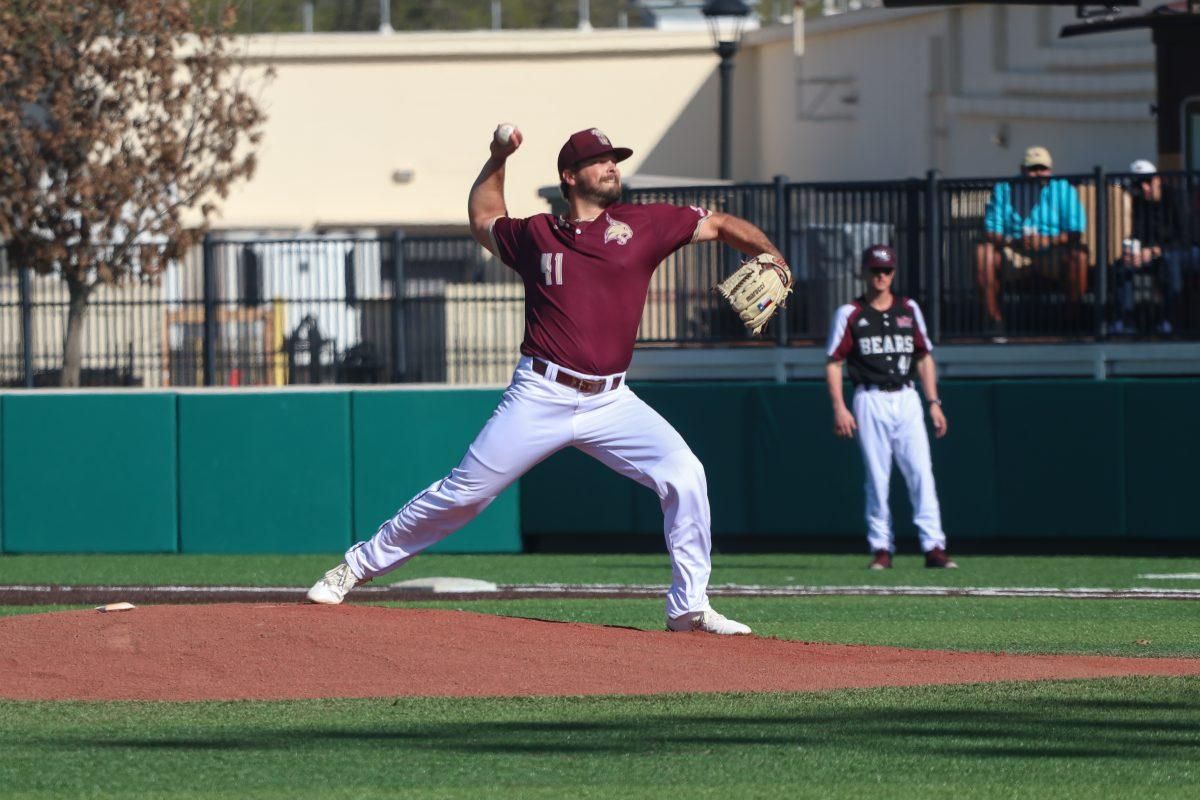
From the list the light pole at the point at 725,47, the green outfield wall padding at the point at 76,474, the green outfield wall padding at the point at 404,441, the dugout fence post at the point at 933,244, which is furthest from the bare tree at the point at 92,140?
the dugout fence post at the point at 933,244

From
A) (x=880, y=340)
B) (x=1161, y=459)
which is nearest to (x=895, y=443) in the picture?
(x=880, y=340)

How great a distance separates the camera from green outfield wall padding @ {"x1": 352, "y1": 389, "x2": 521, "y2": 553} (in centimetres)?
1711

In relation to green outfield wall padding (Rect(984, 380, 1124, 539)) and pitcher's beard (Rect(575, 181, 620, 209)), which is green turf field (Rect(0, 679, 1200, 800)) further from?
green outfield wall padding (Rect(984, 380, 1124, 539))

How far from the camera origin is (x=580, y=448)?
8578mm

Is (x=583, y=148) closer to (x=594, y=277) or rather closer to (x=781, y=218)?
(x=594, y=277)

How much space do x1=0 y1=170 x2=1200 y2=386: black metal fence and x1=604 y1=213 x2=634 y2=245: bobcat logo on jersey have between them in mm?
8396

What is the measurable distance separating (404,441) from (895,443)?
495cm

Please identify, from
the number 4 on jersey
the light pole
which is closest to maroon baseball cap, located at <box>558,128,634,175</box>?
the number 4 on jersey

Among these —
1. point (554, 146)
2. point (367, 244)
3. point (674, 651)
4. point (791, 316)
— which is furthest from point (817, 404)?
point (554, 146)

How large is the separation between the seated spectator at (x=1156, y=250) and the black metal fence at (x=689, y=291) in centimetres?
1

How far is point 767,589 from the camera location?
13031 mm

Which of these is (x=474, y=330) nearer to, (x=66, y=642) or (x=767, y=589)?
(x=767, y=589)

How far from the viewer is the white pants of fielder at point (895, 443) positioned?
537 inches

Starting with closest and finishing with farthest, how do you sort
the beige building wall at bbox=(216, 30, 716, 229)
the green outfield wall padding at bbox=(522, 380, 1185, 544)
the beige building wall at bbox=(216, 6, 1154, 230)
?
the green outfield wall padding at bbox=(522, 380, 1185, 544), the beige building wall at bbox=(216, 6, 1154, 230), the beige building wall at bbox=(216, 30, 716, 229)
